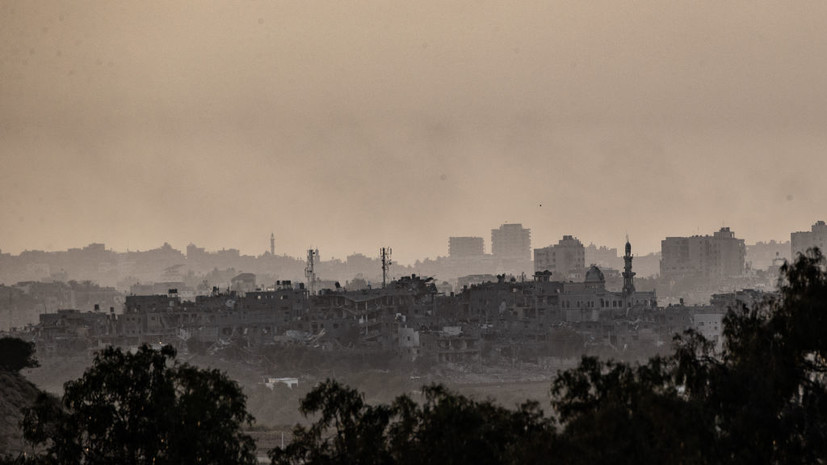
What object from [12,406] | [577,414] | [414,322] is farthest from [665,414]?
[414,322]

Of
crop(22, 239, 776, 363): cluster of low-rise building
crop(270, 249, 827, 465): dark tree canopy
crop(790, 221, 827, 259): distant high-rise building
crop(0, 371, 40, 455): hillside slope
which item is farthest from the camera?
crop(790, 221, 827, 259): distant high-rise building

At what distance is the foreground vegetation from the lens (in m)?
22.8

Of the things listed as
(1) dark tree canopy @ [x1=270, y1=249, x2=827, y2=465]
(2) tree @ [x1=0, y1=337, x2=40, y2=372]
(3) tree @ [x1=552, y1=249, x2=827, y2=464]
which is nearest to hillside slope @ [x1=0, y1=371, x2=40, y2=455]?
(2) tree @ [x1=0, y1=337, x2=40, y2=372]

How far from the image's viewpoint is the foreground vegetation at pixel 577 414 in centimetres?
2278

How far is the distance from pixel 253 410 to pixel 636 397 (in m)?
55.8

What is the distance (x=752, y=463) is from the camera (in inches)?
907

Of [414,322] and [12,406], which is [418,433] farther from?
[414,322]

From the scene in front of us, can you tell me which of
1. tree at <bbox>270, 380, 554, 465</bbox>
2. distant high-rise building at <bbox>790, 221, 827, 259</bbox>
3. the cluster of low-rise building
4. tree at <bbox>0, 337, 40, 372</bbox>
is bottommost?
tree at <bbox>270, 380, 554, 465</bbox>

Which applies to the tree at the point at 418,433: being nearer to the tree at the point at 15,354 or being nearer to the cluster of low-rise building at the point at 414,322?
the tree at the point at 15,354

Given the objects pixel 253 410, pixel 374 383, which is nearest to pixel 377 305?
pixel 374 383

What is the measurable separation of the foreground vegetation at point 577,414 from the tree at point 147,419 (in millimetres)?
25

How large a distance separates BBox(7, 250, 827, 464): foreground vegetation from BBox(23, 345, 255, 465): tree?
25mm

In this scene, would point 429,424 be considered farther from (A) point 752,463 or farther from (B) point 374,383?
(B) point 374,383

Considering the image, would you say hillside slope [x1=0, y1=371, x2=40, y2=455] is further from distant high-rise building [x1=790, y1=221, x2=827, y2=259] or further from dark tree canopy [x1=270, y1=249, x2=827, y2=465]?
distant high-rise building [x1=790, y1=221, x2=827, y2=259]
